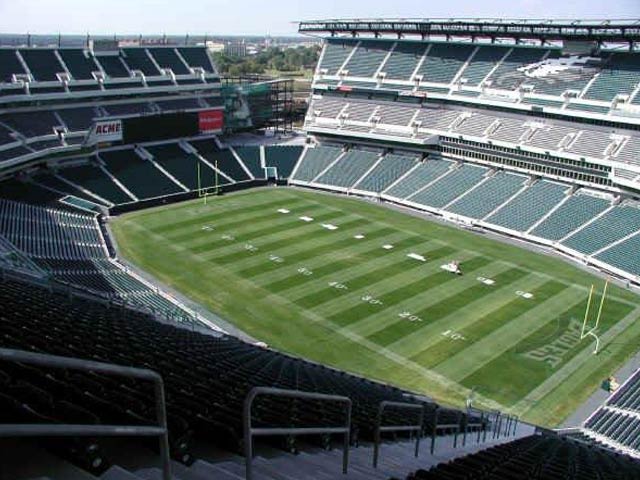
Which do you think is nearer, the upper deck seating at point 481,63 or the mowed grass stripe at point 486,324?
the mowed grass stripe at point 486,324

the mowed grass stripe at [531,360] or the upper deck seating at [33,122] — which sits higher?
the upper deck seating at [33,122]

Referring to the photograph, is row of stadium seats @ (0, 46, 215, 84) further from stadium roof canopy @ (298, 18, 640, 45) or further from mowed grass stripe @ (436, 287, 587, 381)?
mowed grass stripe @ (436, 287, 587, 381)

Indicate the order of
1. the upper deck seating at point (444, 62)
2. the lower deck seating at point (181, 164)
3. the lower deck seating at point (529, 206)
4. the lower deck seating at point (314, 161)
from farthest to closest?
the lower deck seating at point (314, 161)
the upper deck seating at point (444, 62)
the lower deck seating at point (181, 164)
the lower deck seating at point (529, 206)

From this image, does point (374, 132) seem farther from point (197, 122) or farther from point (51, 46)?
point (51, 46)

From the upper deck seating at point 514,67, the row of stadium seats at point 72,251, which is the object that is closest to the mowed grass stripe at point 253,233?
the row of stadium seats at point 72,251

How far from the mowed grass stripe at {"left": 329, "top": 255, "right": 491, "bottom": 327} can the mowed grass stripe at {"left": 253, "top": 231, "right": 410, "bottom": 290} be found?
4.60 m

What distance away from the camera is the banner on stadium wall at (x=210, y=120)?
2884 inches

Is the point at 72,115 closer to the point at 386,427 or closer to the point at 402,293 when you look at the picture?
the point at 402,293

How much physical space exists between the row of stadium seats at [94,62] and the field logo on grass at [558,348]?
55410 mm

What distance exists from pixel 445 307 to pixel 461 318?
174cm

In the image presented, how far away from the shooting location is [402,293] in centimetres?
4169

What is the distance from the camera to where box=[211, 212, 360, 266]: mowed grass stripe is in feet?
155

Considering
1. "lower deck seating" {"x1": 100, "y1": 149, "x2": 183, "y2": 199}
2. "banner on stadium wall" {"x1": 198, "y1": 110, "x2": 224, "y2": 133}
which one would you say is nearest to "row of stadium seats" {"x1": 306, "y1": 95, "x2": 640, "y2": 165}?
"banner on stadium wall" {"x1": 198, "y1": 110, "x2": 224, "y2": 133}

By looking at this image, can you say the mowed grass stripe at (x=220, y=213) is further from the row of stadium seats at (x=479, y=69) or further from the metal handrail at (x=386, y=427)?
the metal handrail at (x=386, y=427)
